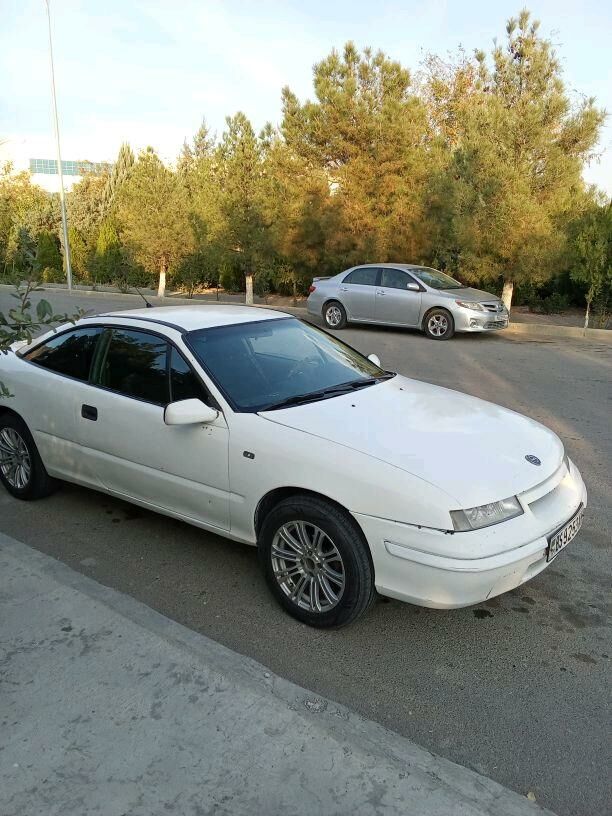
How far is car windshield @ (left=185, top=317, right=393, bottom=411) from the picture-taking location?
3.74 m

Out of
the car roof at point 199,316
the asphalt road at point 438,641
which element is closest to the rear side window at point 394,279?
the asphalt road at point 438,641

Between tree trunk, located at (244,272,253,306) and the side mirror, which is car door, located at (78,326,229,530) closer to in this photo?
the side mirror

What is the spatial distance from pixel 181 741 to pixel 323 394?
1.99m

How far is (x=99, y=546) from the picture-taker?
417cm

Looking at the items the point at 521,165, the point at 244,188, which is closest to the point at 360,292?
the point at 521,165

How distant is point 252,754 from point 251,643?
0.85 m

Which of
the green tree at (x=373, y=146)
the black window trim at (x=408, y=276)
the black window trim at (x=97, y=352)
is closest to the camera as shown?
the black window trim at (x=97, y=352)

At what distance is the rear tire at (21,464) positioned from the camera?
15.4 ft

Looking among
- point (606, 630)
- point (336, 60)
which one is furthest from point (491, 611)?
point (336, 60)

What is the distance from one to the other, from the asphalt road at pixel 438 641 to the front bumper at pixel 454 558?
0.36 m

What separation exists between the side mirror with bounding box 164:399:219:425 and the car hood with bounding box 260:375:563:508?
29 cm

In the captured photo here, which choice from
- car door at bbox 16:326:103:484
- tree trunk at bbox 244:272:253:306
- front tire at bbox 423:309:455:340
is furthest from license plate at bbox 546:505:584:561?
tree trunk at bbox 244:272:253:306

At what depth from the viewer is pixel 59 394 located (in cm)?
443

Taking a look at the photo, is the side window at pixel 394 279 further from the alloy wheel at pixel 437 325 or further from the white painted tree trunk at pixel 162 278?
the white painted tree trunk at pixel 162 278
